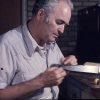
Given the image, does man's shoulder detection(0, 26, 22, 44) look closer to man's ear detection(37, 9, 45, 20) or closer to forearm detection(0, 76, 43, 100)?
man's ear detection(37, 9, 45, 20)

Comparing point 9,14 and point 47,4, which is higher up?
point 47,4

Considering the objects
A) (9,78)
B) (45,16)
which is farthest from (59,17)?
(9,78)

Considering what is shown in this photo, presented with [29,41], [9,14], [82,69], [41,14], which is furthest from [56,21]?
[9,14]

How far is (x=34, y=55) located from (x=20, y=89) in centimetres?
37

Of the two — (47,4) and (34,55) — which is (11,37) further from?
(47,4)

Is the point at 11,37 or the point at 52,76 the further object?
the point at 11,37

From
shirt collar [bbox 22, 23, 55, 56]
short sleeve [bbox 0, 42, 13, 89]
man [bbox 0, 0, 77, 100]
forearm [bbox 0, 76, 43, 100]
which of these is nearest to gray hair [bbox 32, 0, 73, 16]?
man [bbox 0, 0, 77, 100]

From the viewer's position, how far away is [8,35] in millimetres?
3203

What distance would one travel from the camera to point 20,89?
3.01 metres

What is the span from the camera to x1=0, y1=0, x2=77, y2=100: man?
300cm

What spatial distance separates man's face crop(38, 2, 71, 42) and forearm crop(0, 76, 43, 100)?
394 mm

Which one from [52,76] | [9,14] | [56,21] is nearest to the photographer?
[52,76]

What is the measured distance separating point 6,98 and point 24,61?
1.05ft

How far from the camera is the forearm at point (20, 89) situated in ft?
9.82
